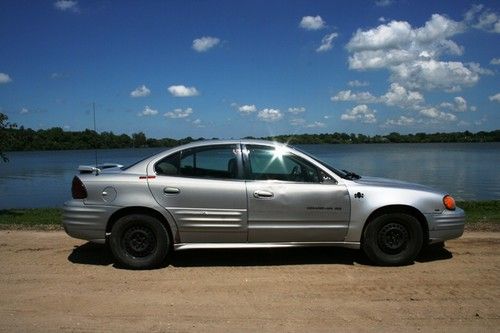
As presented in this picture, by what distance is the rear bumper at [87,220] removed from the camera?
619 centimetres

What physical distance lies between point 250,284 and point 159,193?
1.62 meters

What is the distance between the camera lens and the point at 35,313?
4762 mm

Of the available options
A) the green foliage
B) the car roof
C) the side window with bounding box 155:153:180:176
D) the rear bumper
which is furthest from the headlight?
the green foliage

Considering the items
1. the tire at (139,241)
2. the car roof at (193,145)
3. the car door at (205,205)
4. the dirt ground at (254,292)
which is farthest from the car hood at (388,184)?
the tire at (139,241)

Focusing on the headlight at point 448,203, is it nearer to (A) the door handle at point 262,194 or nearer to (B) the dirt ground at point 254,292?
(B) the dirt ground at point 254,292

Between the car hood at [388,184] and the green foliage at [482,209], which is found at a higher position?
the car hood at [388,184]

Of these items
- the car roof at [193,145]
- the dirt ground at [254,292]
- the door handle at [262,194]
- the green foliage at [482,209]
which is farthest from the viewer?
the green foliage at [482,209]

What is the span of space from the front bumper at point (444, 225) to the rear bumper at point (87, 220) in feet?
13.3

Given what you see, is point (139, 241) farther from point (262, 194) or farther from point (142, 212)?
point (262, 194)

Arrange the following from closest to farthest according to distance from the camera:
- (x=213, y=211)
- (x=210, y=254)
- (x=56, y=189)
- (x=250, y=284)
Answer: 1. (x=250, y=284)
2. (x=213, y=211)
3. (x=210, y=254)
4. (x=56, y=189)

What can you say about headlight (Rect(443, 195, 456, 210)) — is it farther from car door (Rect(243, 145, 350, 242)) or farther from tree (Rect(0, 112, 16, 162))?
tree (Rect(0, 112, 16, 162))

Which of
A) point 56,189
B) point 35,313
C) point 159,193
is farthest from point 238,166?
point 56,189

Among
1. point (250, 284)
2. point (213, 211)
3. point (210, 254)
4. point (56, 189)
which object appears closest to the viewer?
point (250, 284)

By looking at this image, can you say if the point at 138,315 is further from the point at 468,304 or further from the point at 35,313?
the point at 468,304
